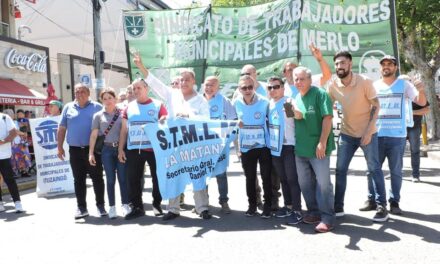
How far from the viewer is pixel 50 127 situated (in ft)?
29.7

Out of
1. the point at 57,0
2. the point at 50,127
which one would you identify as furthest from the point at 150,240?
the point at 57,0

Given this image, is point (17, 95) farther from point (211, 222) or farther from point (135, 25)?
point (211, 222)

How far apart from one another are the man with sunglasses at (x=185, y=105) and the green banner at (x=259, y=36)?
110 inches

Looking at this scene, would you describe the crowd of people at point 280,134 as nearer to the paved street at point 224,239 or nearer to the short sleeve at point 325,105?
the short sleeve at point 325,105

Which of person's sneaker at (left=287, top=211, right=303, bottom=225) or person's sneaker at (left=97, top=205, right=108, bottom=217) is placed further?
person's sneaker at (left=97, top=205, right=108, bottom=217)

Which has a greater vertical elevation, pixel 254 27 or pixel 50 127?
pixel 254 27

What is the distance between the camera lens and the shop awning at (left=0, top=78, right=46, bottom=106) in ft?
50.1

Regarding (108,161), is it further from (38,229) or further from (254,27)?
(254,27)

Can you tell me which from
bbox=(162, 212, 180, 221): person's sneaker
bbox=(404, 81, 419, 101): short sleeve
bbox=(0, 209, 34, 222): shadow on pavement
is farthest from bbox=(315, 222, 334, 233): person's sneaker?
bbox=(0, 209, 34, 222): shadow on pavement

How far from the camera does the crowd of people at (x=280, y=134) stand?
5.22 m

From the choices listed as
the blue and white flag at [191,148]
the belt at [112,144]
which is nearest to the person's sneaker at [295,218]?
the blue and white flag at [191,148]

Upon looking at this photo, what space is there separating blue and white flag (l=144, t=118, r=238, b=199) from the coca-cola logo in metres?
13.7

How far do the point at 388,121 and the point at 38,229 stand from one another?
468 cm

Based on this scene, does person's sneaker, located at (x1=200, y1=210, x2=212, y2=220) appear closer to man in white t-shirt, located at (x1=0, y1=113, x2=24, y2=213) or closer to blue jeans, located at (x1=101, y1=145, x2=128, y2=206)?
blue jeans, located at (x1=101, y1=145, x2=128, y2=206)
